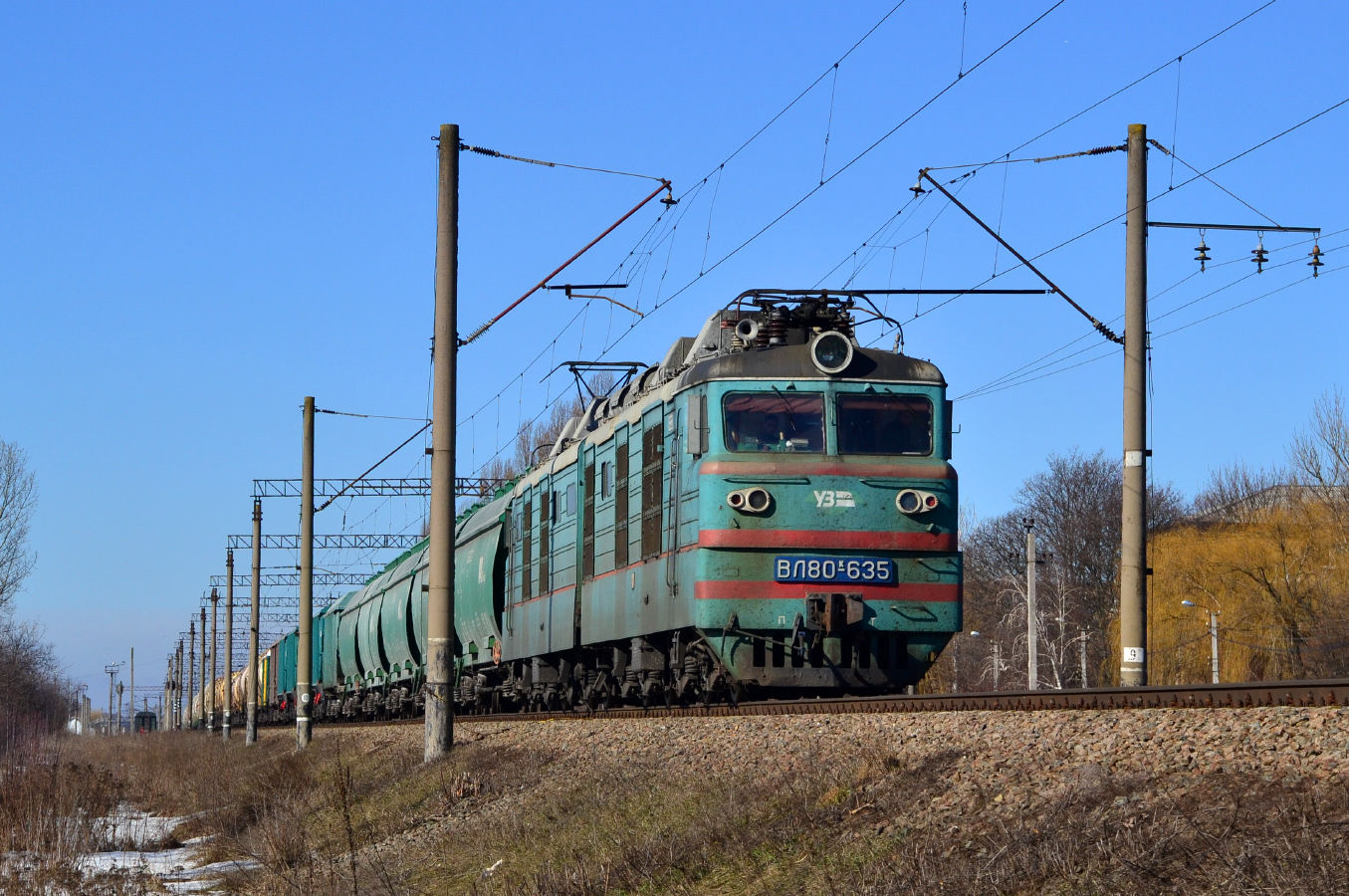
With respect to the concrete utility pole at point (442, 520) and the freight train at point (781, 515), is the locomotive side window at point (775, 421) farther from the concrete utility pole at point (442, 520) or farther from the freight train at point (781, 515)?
the concrete utility pole at point (442, 520)

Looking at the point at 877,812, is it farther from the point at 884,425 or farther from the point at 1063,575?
the point at 1063,575

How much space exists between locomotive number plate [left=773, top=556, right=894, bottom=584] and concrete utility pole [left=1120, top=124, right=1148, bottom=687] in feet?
10.3

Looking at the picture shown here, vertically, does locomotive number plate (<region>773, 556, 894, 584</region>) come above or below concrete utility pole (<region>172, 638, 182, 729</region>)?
above

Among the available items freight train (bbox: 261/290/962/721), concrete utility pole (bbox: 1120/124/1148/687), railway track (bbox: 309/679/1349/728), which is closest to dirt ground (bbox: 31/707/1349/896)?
railway track (bbox: 309/679/1349/728)

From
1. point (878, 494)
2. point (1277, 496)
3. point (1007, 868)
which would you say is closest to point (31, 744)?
point (878, 494)

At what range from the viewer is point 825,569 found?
1434cm

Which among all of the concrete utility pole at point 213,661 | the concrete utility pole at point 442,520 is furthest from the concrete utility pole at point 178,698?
the concrete utility pole at point 442,520

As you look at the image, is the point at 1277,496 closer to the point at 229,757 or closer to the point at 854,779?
the point at 229,757

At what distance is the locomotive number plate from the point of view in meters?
14.3

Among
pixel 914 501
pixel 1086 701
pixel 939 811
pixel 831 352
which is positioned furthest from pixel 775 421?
pixel 939 811

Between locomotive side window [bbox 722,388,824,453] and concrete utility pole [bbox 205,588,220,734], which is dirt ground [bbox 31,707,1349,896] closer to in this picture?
locomotive side window [bbox 722,388,824,453]

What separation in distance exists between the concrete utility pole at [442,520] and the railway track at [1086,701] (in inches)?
86.0

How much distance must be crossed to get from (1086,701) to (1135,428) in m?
6.97

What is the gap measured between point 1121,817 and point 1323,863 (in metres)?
1.20
